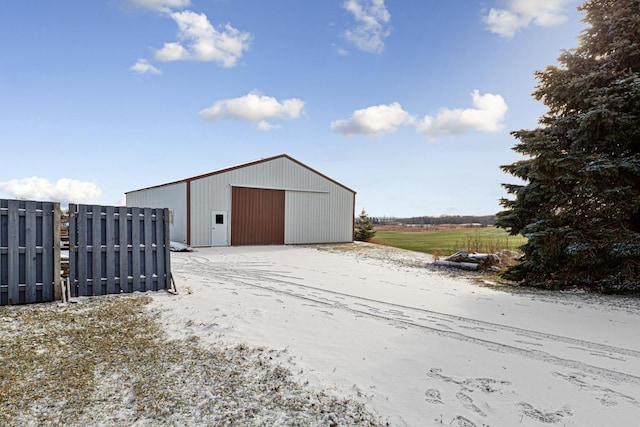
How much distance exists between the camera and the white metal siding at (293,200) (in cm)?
1664

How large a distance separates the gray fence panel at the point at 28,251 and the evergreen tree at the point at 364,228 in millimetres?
19759

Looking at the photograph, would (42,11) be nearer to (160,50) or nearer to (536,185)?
(160,50)

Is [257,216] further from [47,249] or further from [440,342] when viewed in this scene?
[440,342]

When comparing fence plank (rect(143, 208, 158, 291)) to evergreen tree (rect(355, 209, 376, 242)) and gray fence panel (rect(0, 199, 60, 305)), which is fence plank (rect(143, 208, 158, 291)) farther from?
evergreen tree (rect(355, 209, 376, 242))

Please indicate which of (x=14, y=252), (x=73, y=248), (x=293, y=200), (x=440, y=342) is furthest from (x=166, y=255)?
(x=293, y=200)

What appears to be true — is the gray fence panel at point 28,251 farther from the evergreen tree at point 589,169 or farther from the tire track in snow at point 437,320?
the evergreen tree at point 589,169

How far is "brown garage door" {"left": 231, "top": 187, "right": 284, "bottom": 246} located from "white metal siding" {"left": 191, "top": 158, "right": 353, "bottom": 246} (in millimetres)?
356

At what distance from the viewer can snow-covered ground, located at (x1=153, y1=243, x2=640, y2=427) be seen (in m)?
2.71

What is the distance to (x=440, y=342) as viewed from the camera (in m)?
4.07

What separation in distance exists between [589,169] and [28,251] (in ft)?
33.7

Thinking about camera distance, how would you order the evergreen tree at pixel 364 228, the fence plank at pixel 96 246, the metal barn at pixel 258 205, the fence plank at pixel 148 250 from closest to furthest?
the fence plank at pixel 96 246 → the fence plank at pixel 148 250 → the metal barn at pixel 258 205 → the evergreen tree at pixel 364 228

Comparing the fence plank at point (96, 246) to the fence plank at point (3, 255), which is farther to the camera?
the fence plank at point (96, 246)

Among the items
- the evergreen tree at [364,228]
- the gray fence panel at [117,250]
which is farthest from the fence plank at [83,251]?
the evergreen tree at [364,228]

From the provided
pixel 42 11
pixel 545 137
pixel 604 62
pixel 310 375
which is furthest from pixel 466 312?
pixel 42 11
